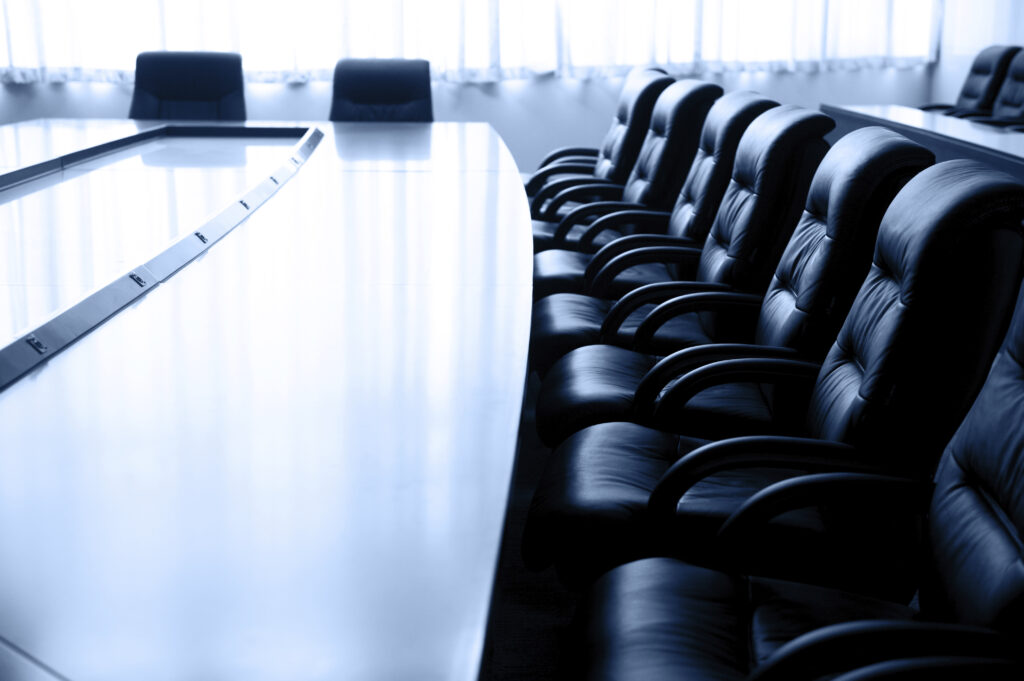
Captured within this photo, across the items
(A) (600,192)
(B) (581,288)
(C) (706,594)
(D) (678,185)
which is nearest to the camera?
(C) (706,594)


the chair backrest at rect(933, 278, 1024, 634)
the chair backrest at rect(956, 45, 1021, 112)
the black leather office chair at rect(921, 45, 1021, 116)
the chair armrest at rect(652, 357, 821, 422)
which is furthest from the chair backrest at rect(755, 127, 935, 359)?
Result: the chair backrest at rect(956, 45, 1021, 112)

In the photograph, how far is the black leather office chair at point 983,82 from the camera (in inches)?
249

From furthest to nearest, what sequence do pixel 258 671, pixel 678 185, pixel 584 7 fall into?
pixel 584 7
pixel 678 185
pixel 258 671

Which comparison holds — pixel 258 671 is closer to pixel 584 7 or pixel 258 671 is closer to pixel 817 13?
pixel 584 7

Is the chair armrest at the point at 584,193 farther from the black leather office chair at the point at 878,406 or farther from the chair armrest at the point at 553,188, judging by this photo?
the black leather office chair at the point at 878,406

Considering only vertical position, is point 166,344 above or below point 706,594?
above

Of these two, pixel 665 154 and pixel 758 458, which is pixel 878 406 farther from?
pixel 665 154

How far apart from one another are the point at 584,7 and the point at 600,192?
3.05 m

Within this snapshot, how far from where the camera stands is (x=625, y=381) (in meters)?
2.46

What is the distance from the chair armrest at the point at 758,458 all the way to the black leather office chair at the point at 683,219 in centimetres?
158

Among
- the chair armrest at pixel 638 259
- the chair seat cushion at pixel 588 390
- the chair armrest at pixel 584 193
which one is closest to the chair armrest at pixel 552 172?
the chair armrest at pixel 584 193

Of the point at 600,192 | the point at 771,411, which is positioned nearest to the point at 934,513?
the point at 771,411

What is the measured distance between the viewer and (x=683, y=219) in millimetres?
3385

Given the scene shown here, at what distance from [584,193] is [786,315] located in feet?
6.93
